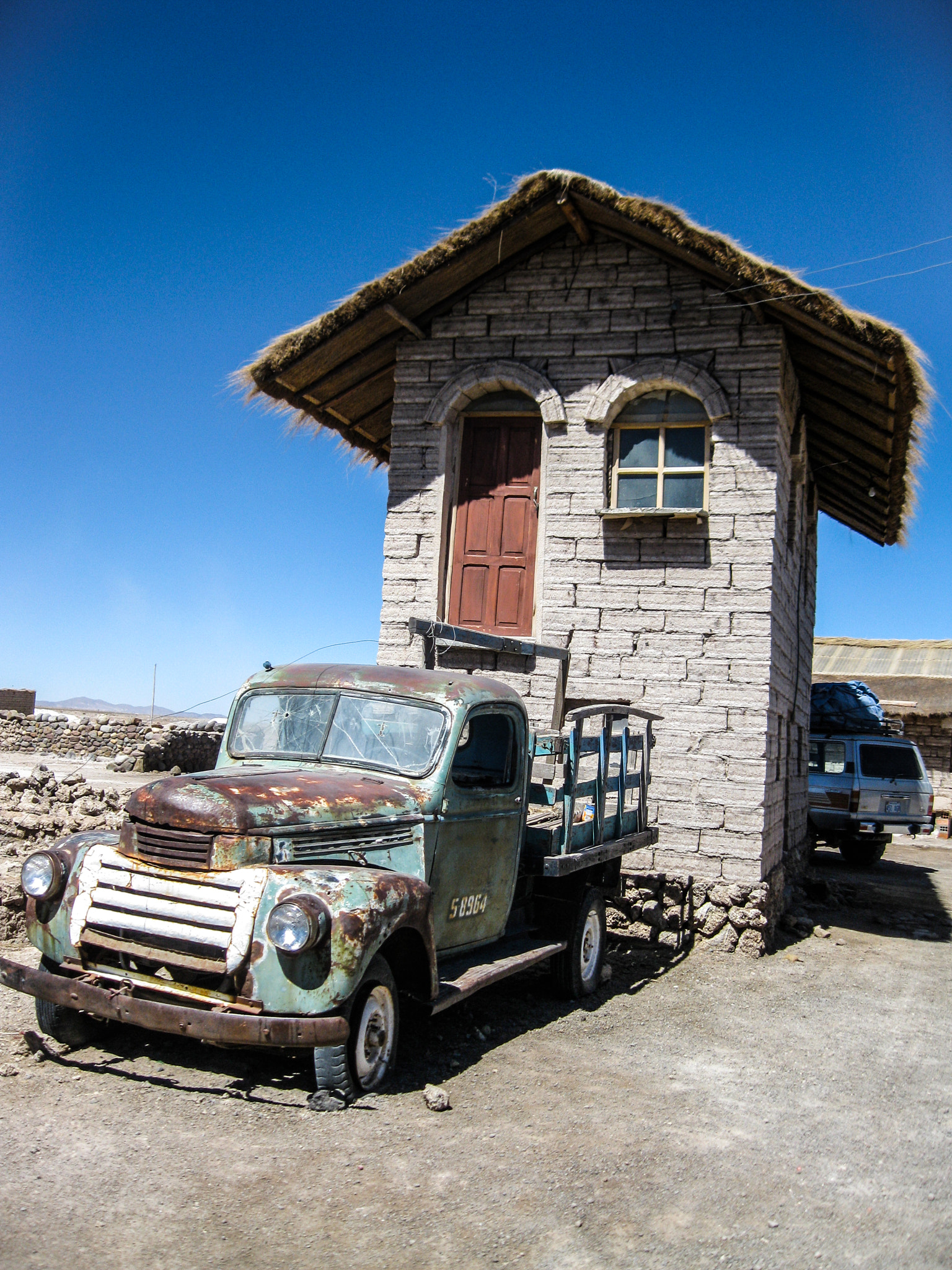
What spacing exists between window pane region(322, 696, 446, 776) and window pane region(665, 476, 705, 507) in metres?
4.82

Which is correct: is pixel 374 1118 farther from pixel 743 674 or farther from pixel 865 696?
pixel 865 696

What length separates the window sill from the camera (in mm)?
9266

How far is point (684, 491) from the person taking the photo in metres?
9.72

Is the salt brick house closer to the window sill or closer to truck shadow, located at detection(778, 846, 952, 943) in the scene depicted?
the window sill

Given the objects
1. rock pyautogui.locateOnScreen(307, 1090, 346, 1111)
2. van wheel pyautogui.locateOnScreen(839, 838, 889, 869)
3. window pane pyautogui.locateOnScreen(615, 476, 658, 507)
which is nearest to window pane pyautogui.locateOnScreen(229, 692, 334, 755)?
rock pyautogui.locateOnScreen(307, 1090, 346, 1111)

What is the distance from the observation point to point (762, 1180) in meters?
4.16

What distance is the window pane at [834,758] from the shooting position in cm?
1634

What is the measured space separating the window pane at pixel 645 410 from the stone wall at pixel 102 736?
1397 centimetres

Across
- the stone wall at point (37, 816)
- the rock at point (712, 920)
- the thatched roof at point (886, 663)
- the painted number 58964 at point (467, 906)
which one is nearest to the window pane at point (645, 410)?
the rock at point (712, 920)

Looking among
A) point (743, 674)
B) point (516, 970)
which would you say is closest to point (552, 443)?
point (743, 674)

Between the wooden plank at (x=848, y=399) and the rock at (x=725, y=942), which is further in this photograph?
the wooden plank at (x=848, y=399)

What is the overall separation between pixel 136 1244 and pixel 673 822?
6.56 m

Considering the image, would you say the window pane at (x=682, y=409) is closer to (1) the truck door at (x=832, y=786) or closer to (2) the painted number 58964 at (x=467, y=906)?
(2) the painted number 58964 at (x=467, y=906)

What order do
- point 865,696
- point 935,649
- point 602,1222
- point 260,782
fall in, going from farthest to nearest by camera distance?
1. point 935,649
2. point 865,696
3. point 260,782
4. point 602,1222
